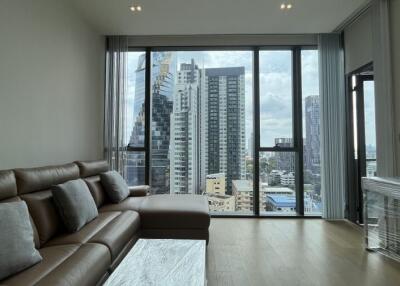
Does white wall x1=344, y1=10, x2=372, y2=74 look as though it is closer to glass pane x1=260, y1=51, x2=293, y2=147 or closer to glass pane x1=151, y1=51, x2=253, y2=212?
glass pane x1=260, y1=51, x2=293, y2=147

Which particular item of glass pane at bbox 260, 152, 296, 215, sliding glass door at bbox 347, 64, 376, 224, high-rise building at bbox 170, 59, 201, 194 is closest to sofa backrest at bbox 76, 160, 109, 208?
high-rise building at bbox 170, 59, 201, 194

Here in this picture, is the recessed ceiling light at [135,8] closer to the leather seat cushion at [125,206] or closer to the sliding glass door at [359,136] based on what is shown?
the leather seat cushion at [125,206]

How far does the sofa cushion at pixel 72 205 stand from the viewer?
91.6 inches

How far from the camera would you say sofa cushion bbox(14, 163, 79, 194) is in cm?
212

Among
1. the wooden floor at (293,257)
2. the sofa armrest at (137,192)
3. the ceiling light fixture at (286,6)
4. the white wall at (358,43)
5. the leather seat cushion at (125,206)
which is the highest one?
the ceiling light fixture at (286,6)

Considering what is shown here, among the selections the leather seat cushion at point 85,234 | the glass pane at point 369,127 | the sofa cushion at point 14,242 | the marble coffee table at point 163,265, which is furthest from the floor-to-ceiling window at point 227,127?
the sofa cushion at point 14,242

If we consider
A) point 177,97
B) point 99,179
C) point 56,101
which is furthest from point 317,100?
point 56,101

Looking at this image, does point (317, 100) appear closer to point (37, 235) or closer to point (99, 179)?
point (99, 179)

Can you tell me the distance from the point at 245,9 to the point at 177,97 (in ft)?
5.89

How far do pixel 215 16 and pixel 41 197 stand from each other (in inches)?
119

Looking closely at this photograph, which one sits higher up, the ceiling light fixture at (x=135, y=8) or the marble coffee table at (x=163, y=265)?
the ceiling light fixture at (x=135, y=8)

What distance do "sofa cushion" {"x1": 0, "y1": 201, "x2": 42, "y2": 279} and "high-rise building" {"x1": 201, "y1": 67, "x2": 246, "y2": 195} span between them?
3.20 metres

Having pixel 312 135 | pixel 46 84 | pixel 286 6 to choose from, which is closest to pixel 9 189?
pixel 46 84

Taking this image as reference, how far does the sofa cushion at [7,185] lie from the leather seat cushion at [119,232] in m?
0.66
